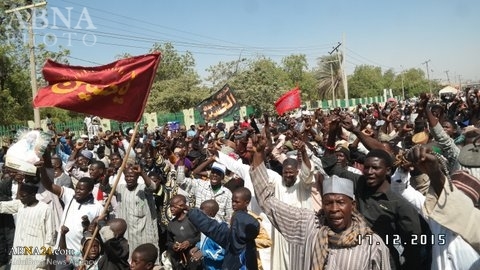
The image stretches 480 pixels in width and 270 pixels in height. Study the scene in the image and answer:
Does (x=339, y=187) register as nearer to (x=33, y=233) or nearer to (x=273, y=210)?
(x=273, y=210)

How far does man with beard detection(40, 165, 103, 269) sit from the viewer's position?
4.48 metres

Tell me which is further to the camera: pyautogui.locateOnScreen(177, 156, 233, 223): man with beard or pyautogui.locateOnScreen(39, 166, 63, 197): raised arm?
pyautogui.locateOnScreen(177, 156, 233, 223): man with beard

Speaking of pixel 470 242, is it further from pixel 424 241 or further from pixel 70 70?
pixel 70 70

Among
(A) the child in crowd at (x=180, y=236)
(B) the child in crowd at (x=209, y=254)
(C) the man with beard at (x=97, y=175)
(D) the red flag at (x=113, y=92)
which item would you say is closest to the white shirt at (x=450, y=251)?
(B) the child in crowd at (x=209, y=254)

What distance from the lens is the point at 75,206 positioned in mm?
4613

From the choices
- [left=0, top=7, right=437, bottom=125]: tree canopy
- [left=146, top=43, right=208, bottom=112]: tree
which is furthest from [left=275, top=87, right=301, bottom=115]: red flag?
[left=146, top=43, right=208, bottom=112]: tree

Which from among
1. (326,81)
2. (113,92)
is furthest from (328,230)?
(326,81)

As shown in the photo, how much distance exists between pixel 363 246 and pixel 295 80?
70.5 meters

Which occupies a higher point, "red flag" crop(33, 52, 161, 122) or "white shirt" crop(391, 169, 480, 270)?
"red flag" crop(33, 52, 161, 122)

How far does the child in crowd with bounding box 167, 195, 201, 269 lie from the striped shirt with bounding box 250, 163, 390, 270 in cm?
171

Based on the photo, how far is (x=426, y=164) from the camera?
2.51 m

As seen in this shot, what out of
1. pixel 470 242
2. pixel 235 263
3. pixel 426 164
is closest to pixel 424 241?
pixel 470 242

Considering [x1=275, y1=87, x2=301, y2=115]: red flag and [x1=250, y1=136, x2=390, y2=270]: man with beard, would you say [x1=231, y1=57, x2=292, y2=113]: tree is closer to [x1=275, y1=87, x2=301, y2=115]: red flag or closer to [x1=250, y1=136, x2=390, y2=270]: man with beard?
[x1=275, y1=87, x2=301, y2=115]: red flag

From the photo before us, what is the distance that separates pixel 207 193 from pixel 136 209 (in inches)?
34.7
